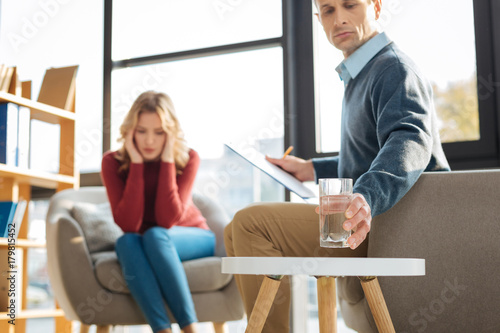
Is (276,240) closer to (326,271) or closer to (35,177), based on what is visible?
(326,271)

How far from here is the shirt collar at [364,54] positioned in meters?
1.61

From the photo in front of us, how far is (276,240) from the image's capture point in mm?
1427

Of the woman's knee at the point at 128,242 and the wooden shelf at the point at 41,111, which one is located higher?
the wooden shelf at the point at 41,111

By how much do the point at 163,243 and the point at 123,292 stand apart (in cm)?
23

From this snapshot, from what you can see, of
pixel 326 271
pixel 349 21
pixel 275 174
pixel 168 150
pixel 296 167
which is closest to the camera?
pixel 326 271

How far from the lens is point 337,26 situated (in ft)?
5.58

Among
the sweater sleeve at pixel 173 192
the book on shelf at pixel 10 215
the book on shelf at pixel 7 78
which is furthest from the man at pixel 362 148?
the book on shelf at pixel 7 78

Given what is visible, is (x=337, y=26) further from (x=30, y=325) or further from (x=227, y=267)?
(x=30, y=325)

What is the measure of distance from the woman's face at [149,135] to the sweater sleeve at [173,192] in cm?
10

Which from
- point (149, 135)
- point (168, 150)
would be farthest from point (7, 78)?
point (168, 150)

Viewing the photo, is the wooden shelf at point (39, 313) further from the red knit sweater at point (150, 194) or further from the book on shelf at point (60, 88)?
the book on shelf at point (60, 88)

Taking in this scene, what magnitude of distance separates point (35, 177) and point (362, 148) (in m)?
1.83

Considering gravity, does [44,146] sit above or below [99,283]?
above

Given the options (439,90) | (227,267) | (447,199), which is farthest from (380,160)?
(439,90)
